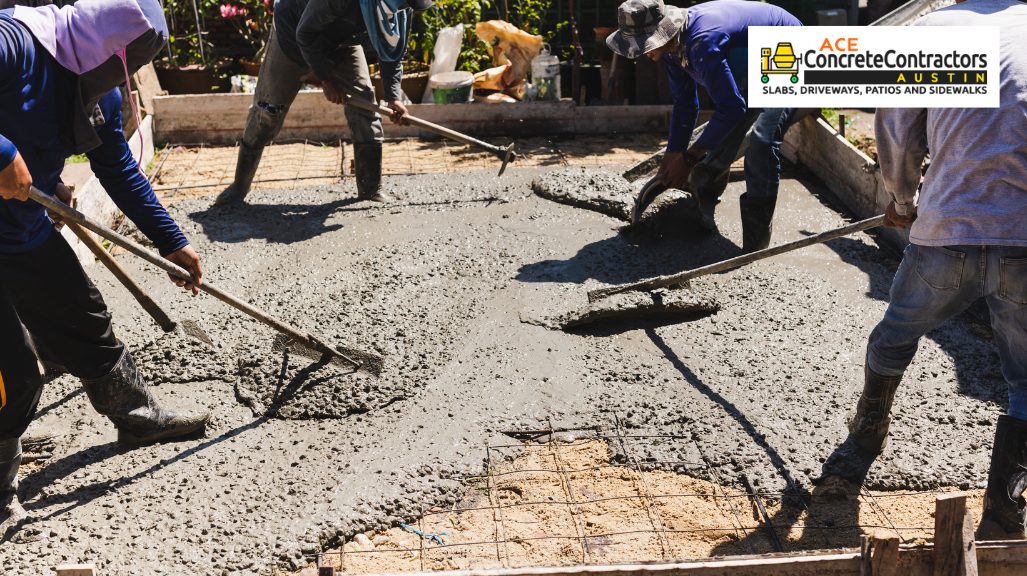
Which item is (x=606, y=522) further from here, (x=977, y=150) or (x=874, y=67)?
(x=874, y=67)

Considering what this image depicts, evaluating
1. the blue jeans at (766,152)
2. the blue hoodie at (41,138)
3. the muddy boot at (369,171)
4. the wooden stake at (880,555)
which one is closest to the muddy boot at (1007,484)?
the wooden stake at (880,555)

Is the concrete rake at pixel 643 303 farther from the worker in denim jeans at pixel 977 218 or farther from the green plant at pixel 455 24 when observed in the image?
the green plant at pixel 455 24

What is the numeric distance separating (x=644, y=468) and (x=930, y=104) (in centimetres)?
157

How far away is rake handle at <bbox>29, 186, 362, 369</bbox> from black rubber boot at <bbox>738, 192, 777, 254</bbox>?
91.8 inches

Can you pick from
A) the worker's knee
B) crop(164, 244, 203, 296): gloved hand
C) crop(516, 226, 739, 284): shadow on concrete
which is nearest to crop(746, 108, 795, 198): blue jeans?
crop(516, 226, 739, 284): shadow on concrete

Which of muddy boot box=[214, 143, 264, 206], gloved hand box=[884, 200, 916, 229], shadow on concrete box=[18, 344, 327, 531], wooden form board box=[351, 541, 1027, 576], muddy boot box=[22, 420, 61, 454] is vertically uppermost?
gloved hand box=[884, 200, 916, 229]

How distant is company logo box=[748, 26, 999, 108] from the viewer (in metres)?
2.71

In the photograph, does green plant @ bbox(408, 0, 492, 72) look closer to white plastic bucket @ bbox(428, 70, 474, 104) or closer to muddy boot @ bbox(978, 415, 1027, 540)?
white plastic bucket @ bbox(428, 70, 474, 104)

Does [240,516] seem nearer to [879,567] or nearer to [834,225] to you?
[879,567]

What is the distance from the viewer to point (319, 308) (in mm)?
4484

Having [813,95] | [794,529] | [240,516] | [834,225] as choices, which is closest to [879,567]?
[794,529]

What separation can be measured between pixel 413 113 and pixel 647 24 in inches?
123

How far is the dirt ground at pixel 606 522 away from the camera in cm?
302

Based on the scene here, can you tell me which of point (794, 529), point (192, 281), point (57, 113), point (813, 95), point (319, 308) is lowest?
point (794, 529)
